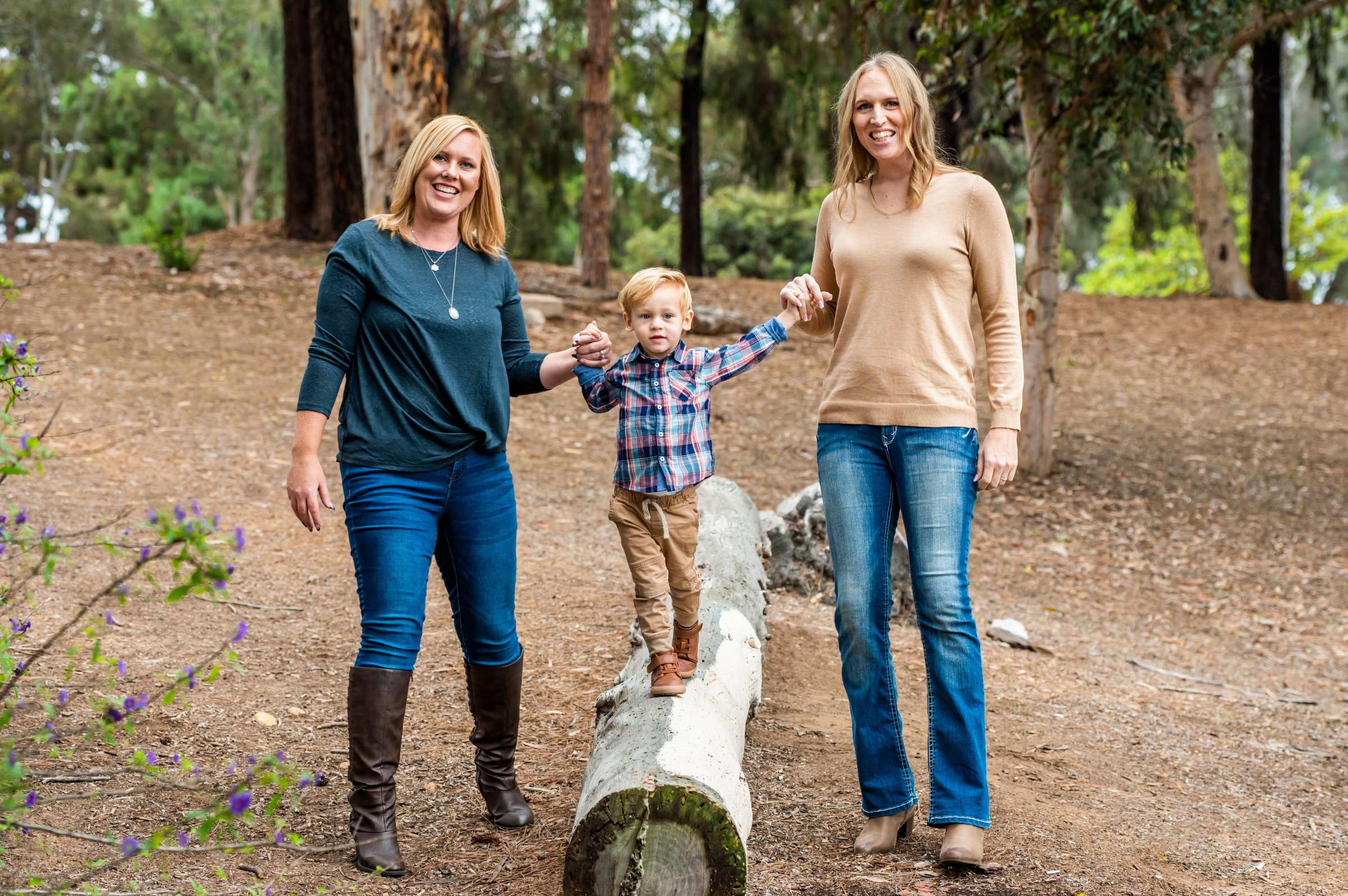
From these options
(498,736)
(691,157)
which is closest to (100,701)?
(498,736)

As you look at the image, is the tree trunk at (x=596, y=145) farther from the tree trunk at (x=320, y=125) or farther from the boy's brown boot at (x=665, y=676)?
the boy's brown boot at (x=665, y=676)

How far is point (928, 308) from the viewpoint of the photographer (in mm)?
3221

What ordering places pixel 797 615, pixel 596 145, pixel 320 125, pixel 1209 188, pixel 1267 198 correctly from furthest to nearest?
pixel 1267 198
pixel 1209 188
pixel 320 125
pixel 596 145
pixel 797 615

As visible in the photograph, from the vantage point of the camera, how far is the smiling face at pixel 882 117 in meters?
3.20

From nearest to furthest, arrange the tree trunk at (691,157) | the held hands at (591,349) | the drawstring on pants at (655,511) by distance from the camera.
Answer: the drawstring on pants at (655,511)
the held hands at (591,349)
the tree trunk at (691,157)

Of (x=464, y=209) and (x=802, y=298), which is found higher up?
(x=464, y=209)

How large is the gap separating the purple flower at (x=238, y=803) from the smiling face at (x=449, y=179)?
5.62 ft

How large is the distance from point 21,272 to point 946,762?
11928 millimetres

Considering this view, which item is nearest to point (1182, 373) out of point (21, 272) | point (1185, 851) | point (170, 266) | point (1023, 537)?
point (1023, 537)

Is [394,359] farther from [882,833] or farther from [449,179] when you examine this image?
[882,833]

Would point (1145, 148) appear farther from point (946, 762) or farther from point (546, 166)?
point (946, 762)

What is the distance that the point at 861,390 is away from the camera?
326 centimetres

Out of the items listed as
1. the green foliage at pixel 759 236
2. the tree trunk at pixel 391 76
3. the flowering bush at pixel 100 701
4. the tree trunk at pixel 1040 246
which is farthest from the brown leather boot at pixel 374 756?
the green foliage at pixel 759 236

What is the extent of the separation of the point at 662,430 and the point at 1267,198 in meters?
15.6
